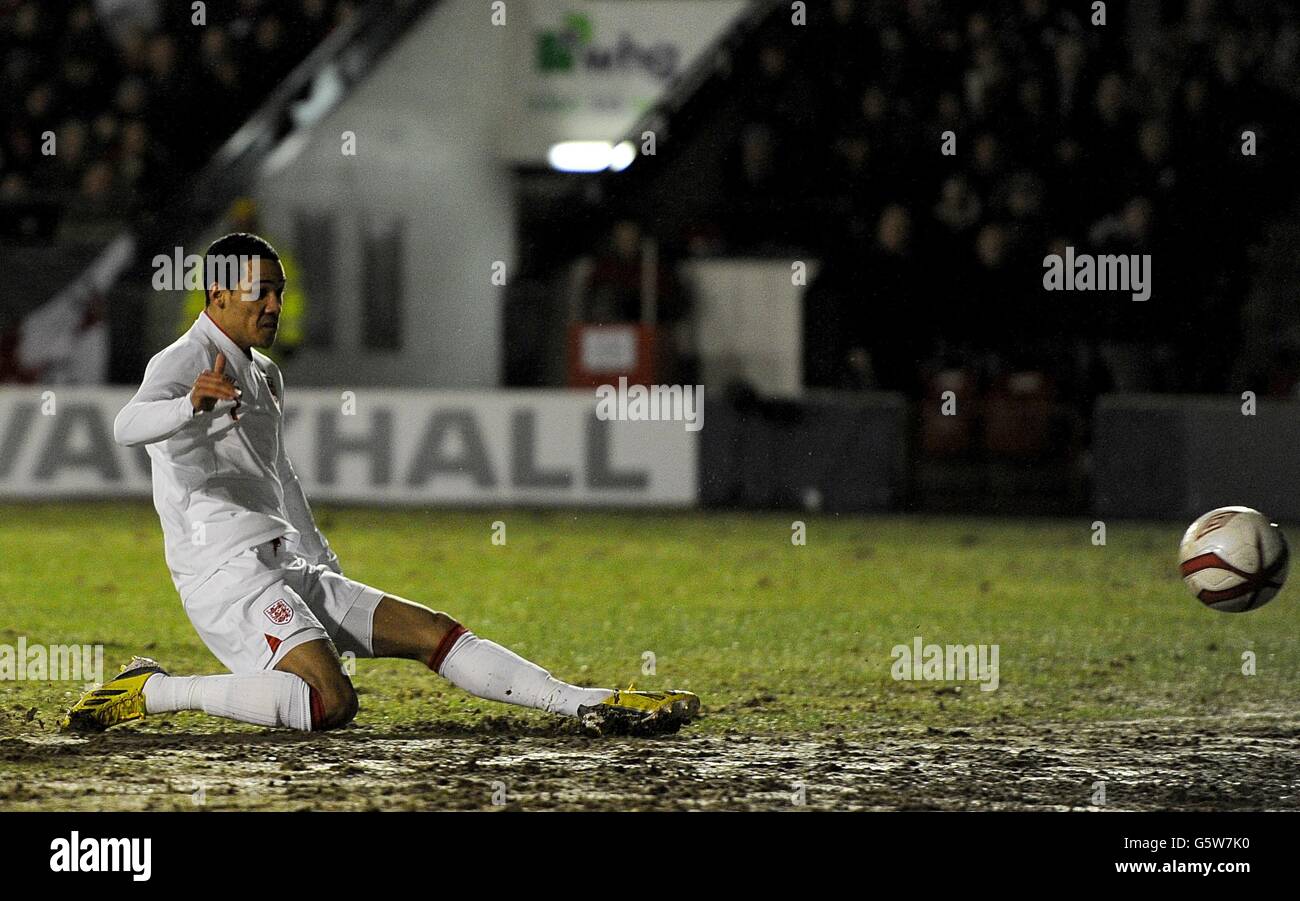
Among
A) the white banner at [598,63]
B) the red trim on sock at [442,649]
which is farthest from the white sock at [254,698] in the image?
the white banner at [598,63]

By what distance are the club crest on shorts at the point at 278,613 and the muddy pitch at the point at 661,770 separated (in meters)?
0.41

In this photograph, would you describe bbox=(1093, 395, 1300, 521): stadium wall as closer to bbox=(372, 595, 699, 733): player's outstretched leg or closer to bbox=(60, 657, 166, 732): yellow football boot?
bbox=(372, 595, 699, 733): player's outstretched leg

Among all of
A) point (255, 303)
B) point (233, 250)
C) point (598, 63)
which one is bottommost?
point (255, 303)

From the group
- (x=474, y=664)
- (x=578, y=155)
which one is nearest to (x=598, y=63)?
(x=578, y=155)

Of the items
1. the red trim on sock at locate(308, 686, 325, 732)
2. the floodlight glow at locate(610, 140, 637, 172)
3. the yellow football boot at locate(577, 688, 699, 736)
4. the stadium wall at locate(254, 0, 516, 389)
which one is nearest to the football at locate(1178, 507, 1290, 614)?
the yellow football boot at locate(577, 688, 699, 736)

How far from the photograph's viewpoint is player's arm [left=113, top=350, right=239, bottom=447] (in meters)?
5.20

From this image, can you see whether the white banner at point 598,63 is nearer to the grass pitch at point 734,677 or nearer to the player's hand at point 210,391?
the grass pitch at point 734,677

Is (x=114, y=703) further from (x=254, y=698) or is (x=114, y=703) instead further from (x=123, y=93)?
(x=123, y=93)

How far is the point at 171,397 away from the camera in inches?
216

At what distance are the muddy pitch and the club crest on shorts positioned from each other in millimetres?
412

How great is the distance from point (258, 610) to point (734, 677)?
218cm

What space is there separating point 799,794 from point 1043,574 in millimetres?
5170

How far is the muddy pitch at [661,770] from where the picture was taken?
517 centimetres
